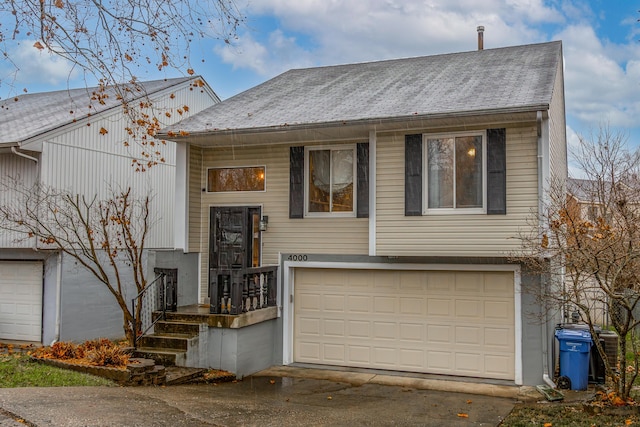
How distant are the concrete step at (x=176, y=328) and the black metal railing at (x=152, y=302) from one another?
15cm

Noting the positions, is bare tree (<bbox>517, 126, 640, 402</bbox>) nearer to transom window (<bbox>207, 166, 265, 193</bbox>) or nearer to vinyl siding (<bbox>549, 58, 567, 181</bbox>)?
vinyl siding (<bbox>549, 58, 567, 181</bbox>)

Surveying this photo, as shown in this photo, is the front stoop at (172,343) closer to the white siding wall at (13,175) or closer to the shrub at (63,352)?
the shrub at (63,352)

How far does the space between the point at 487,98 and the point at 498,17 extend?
19.7ft

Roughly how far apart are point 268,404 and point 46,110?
11391mm

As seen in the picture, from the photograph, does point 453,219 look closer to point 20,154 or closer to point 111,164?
point 111,164

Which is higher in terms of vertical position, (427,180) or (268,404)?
(427,180)

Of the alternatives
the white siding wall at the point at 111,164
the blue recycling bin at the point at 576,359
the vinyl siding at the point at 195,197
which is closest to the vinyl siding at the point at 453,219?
the blue recycling bin at the point at 576,359

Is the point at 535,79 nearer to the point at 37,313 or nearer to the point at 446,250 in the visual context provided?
the point at 446,250

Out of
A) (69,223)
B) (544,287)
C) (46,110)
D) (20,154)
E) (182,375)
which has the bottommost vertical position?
(182,375)

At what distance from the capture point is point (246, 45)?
6891mm

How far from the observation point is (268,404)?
8.70m

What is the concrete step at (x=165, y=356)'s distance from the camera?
10.6 m

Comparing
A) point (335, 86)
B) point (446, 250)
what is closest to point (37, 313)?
point (335, 86)

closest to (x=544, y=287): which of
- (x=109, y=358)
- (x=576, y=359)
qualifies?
(x=576, y=359)
